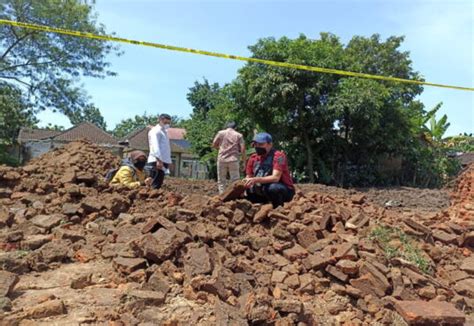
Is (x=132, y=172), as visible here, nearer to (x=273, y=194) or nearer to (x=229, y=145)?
(x=229, y=145)

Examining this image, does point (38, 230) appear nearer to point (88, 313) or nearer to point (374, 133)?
point (88, 313)

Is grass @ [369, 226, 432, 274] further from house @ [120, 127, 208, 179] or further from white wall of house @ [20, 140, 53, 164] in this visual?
house @ [120, 127, 208, 179]

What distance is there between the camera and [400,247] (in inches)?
183

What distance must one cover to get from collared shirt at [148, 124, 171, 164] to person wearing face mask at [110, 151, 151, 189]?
22.1 inches

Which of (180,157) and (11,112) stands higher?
(11,112)

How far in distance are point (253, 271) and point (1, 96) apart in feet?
58.0

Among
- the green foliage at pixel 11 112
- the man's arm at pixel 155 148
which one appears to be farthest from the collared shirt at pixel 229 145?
the green foliage at pixel 11 112

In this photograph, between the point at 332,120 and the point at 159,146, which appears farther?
the point at 332,120

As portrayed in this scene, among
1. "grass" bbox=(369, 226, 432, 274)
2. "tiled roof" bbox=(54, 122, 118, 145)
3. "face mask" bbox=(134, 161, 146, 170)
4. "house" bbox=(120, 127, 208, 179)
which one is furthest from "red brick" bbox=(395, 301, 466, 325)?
"tiled roof" bbox=(54, 122, 118, 145)

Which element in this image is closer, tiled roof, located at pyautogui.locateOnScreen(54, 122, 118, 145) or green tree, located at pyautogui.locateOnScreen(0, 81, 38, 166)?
green tree, located at pyautogui.locateOnScreen(0, 81, 38, 166)

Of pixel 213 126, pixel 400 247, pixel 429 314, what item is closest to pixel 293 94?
pixel 213 126

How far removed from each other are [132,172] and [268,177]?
1.99m

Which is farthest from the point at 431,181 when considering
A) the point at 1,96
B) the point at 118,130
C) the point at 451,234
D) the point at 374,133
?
the point at 118,130

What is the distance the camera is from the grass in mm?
4484
